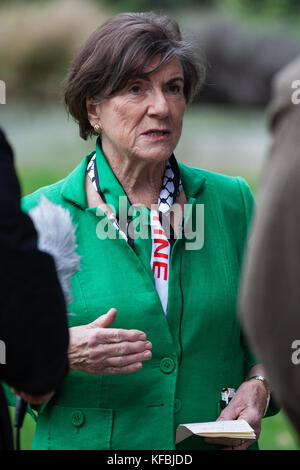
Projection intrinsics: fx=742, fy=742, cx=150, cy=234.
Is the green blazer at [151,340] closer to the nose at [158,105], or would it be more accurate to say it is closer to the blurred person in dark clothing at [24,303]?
the nose at [158,105]

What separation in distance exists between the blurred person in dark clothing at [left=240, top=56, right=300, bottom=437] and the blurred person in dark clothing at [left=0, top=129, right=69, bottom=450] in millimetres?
500

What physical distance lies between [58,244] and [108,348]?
1.46 ft

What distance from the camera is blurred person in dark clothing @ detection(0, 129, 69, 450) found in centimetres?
172

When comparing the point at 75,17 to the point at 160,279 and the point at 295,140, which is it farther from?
the point at 295,140

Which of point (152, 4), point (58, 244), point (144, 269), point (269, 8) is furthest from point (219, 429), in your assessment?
point (152, 4)

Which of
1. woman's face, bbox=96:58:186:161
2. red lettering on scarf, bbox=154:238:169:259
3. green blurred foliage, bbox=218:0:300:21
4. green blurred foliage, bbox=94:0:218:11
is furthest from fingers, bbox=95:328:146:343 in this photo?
green blurred foliage, bbox=218:0:300:21

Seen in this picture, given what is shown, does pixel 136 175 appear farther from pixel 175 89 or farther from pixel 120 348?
pixel 120 348

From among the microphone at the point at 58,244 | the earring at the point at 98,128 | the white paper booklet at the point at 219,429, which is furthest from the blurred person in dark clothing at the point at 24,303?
the earring at the point at 98,128

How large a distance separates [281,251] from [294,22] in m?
16.7

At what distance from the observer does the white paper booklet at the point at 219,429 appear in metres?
2.41

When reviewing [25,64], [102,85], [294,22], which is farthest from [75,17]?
[102,85]

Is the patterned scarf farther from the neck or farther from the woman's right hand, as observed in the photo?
the woman's right hand

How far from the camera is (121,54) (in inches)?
109

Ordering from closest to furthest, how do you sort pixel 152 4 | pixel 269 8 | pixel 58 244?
pixel 58 244
pixel 269 8
pixel 152 4
